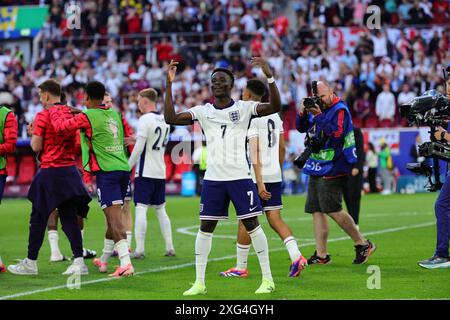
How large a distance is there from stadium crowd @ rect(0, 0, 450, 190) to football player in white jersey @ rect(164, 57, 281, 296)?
69.6 feet

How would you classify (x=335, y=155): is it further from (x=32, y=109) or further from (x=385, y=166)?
(x=32, y=109)

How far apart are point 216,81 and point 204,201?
1.26 meters

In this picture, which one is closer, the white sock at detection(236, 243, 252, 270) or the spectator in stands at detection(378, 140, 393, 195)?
the white sock at detection(236, 243, 252, 270)

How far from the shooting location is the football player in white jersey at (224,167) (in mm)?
10172

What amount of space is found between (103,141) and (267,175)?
2.10 metres

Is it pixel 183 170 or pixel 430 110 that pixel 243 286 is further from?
pixel 183 170

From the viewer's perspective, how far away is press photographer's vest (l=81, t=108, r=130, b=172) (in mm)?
12078

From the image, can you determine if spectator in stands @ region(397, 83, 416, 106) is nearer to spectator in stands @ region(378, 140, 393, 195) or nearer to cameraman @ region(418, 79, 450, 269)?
spectator in stands @ region(378, 140, 393, 195)

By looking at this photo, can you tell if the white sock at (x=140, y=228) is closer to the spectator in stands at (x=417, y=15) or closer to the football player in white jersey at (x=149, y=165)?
the football player in white jersey at (x=149, y=165)

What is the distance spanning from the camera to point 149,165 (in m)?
14.7

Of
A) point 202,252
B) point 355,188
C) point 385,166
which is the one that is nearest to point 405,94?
point 385,166

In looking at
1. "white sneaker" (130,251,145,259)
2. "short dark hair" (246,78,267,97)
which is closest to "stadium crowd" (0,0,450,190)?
"white sneaker" (130,251,145,259)

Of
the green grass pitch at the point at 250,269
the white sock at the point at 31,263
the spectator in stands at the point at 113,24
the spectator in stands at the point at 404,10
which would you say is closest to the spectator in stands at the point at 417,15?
the spectator in stands at the point at 404,10
